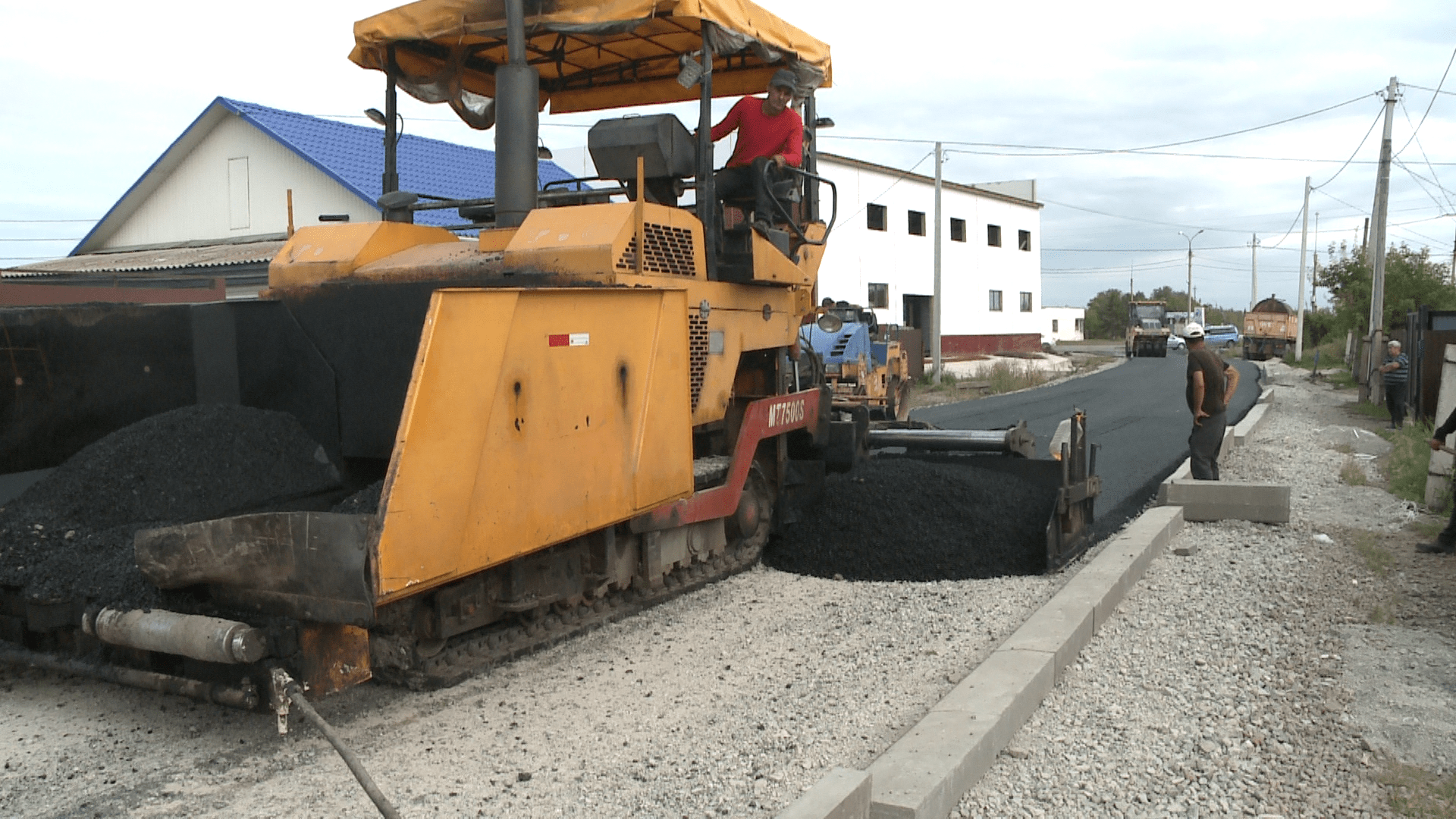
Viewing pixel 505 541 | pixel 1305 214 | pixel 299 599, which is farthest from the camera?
pixel 1305 214

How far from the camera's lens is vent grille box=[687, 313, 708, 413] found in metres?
5.13

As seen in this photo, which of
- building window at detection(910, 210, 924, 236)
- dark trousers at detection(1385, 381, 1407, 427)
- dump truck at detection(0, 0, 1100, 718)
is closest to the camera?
dump truck at detection(0, 0, 1100, 718)

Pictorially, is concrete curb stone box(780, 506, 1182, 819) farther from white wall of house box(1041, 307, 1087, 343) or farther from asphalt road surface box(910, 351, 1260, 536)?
white wall of house box(1041, 307, 1087, 343)

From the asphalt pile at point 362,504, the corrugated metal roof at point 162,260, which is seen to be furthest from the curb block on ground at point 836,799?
the corrugated metal roof at point 162,260

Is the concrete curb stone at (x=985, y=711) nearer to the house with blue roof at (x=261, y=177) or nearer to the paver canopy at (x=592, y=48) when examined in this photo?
the paver canopy at (x=592, y=48)

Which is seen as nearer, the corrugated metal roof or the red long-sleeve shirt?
the red long-sleeve shirt

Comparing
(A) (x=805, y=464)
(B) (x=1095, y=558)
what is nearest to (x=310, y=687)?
(A) (x=805, y=464)

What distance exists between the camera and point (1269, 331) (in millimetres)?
45219

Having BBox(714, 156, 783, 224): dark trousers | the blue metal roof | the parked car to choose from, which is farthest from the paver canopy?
the parked car

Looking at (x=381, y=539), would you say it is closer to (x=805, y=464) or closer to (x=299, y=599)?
(x=299, y=599)

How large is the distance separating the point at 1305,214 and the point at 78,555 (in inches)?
1916

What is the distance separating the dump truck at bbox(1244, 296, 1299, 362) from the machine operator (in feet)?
149

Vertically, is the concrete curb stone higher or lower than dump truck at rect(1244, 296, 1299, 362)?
lower

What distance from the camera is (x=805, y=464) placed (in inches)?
266
